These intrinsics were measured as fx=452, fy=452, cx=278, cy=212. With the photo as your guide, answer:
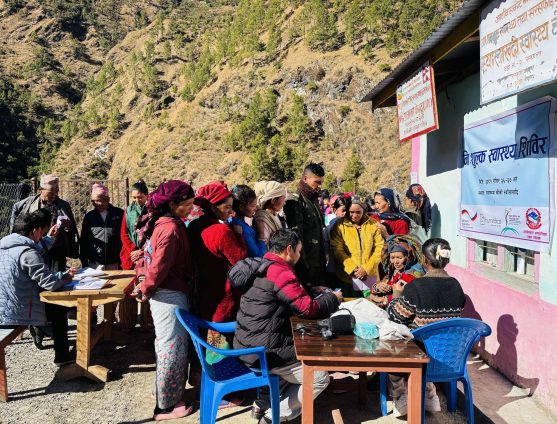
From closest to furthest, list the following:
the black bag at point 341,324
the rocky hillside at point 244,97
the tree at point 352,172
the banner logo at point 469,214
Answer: the black bag at point 341,324 → the banner logo at point 469,214 → the tree at point 352,172 → the rocky hillside at point 244,97

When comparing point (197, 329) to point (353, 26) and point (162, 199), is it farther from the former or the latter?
point (353, 26)

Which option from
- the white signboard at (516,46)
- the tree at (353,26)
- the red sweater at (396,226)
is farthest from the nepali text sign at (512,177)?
the tree at (353,26)

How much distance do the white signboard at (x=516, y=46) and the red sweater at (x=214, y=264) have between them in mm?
2276

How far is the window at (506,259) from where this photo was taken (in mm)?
3815

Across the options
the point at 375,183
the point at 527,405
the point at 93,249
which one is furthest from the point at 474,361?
the point at 375,183

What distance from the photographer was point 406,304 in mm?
2945

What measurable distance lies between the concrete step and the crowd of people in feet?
2.25

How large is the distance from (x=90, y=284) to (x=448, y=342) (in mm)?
2954

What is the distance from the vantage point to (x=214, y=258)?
3.25 metres

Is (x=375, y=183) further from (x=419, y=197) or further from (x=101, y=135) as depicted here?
(x=101, y=135)

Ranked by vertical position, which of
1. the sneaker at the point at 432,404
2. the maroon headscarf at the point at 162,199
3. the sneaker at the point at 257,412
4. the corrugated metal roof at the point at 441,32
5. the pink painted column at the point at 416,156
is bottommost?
the sneaker at the point at 257,412

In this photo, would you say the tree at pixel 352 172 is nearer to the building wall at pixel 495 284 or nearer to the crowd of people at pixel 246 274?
the building wall at pixel 495 284

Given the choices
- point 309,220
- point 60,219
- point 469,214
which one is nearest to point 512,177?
point 469,214

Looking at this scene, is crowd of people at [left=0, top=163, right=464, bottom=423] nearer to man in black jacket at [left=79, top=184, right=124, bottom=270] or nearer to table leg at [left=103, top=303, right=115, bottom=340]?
man in black jacket at [left=79, top=184, right=124, bottom=270]
